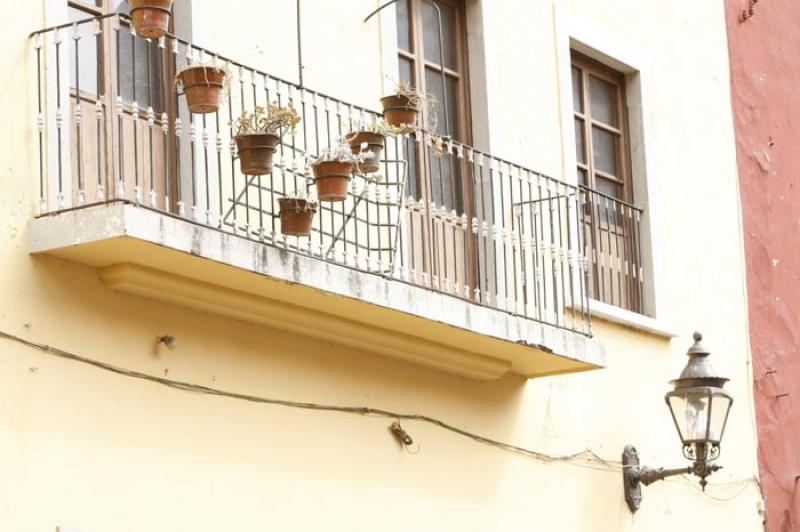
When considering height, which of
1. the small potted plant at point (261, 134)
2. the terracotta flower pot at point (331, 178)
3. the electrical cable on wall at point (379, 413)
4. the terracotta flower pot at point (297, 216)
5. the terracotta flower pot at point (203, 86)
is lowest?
the electrical cable on wall at point (379, 413)

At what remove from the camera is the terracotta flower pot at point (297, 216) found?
9.56 metres

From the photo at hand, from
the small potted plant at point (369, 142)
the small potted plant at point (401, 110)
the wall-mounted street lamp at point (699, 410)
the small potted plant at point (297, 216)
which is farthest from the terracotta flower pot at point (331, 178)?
the wall-mounted street lamp at point (699, 410)

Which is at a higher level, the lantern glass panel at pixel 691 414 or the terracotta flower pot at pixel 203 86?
the terracotta flower pot at pixel 203 86

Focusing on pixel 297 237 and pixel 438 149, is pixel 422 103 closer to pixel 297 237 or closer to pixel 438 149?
pixel 438 149

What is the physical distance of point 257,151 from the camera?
9406 millimetres

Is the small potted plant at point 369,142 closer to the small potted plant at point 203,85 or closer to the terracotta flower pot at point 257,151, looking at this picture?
the terracotta flower pot at point 257,151

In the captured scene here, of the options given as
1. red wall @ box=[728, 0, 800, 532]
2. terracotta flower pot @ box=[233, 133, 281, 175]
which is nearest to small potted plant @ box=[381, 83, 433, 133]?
terracotta flower pot @ box=[233, 133, 281, 175]

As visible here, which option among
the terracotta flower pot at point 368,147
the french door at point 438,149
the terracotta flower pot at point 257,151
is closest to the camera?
the terracotta flower pot at point 257,151

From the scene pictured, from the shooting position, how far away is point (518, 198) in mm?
11914

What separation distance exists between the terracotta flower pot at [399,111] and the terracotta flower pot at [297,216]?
1.09 metres

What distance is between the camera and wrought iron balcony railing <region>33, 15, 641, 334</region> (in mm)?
9102

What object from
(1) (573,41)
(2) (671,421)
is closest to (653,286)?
(2) (671,421)

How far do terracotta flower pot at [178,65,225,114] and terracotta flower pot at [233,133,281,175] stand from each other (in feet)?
1.08

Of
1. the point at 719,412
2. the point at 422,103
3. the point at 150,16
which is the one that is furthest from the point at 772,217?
the point at 150,16
